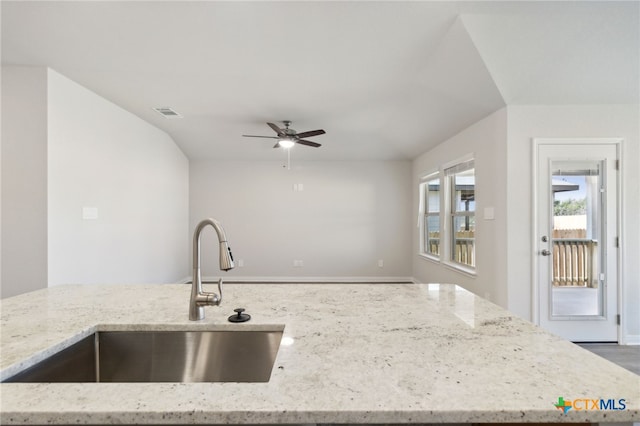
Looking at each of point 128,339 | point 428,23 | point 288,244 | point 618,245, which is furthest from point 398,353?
point 288,244

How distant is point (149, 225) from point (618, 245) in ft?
19.3

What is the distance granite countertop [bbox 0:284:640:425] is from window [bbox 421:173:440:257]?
4.26 meters

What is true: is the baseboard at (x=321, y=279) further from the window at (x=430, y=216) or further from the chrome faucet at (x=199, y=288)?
the chrome faucet at (x=199, y=288)

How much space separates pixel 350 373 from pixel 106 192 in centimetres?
407

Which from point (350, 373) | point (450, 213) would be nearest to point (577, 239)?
point (450, 213)

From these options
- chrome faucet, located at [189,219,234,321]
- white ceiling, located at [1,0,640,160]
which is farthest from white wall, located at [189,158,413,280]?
chrome faucet, located at [189,219,234,321]

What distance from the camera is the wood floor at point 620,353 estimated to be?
8.75 ft

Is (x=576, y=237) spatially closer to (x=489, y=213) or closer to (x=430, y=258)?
(x=489, y=213)

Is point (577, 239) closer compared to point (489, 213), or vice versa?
point (577, 239)

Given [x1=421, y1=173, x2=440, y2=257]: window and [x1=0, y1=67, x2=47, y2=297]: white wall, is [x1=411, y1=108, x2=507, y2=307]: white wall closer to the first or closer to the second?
[x1=421, y1=173, x2=440, y2=257]: window

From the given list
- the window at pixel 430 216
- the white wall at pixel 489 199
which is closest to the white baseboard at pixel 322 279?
the window at pixel 430 216

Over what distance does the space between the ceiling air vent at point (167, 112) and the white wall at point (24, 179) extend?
1.26 metres

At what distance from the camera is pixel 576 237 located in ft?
10.3

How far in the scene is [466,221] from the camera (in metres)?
4.11
